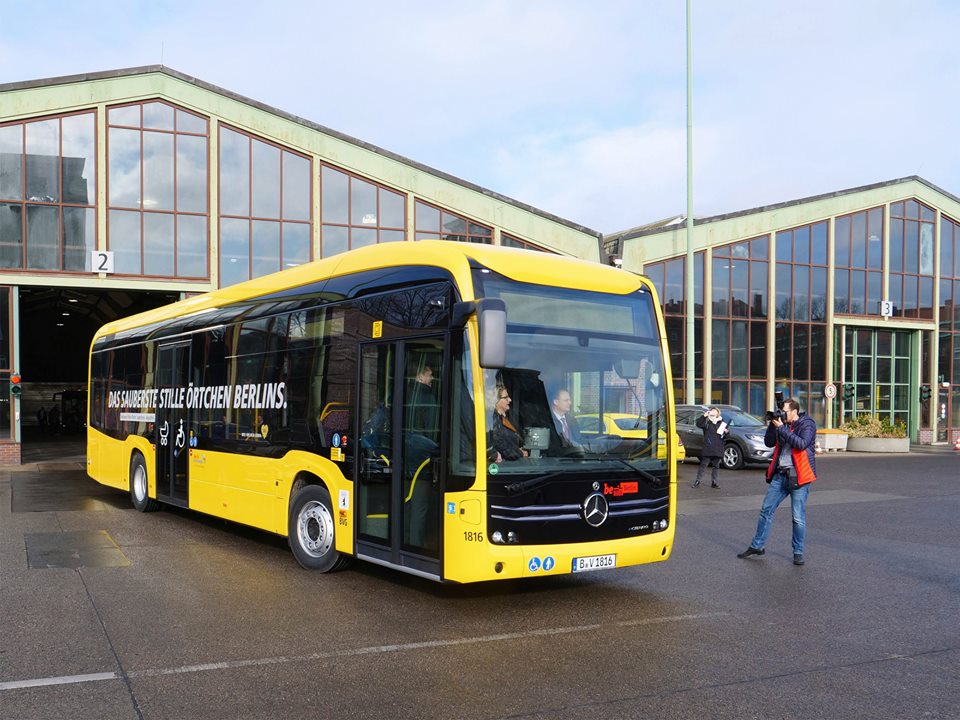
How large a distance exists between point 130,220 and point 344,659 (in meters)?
25.1

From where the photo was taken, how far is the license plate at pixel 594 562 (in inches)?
280

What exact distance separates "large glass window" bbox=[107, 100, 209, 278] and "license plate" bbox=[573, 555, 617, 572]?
936 inches

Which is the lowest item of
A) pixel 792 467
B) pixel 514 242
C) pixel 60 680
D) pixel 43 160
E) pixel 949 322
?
pixel 60 680

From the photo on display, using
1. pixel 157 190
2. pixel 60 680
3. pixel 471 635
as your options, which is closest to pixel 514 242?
pixel 157 190

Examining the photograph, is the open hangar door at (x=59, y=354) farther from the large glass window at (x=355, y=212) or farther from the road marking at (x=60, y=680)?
the road marking at (x=60, y=680)

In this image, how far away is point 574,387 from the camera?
7281 millimetres

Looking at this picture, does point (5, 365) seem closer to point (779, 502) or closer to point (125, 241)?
point (125, 241)

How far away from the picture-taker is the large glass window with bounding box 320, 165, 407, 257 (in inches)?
1189

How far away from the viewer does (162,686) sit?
5.34m

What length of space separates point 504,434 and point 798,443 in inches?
162

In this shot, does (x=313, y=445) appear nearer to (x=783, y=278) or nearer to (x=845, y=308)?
(x=783, y=278)

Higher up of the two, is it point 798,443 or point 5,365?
point 5,365

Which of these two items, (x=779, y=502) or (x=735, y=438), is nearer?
(x=779, y=502)

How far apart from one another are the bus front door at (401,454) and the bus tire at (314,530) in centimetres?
65
